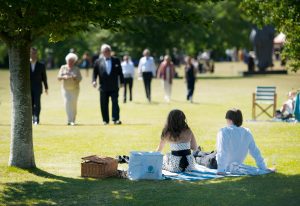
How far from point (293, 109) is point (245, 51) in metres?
80.6

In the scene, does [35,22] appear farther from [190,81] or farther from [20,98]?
[190,81]

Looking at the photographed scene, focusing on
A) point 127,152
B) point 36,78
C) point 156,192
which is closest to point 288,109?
point 36,78

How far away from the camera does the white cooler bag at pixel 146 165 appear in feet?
41.8

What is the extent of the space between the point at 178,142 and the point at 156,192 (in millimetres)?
2018

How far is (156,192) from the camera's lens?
38.4 ft

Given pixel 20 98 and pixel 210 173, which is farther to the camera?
pixel 210 173

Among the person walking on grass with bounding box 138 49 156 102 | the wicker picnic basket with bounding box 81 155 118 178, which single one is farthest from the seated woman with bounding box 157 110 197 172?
the person walking on grass with bounding box 138 49 156 102

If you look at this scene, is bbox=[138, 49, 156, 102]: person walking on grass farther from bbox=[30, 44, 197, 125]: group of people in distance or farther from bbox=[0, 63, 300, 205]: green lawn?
bbox=[30, 44, 197, 125]: group of people in distance

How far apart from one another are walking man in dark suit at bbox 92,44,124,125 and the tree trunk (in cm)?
901

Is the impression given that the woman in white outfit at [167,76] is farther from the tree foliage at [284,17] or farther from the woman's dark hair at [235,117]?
the woman's dark hair at [235,117]

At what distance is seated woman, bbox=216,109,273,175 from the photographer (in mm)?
13242

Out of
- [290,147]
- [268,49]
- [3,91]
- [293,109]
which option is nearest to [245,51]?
[268,49]

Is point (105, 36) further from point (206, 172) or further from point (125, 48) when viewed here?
point (206, 172)

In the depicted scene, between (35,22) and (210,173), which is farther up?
(35,22)
